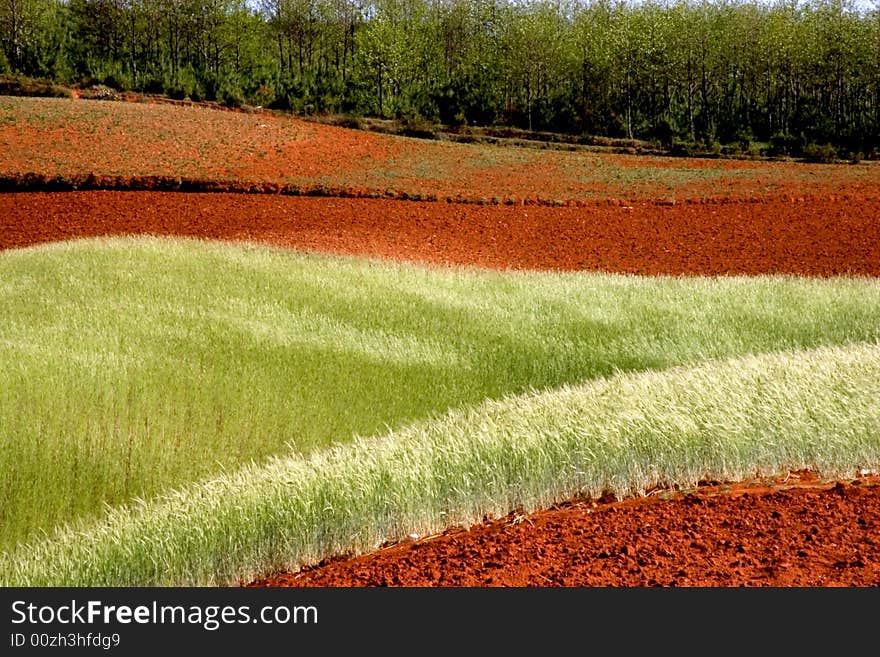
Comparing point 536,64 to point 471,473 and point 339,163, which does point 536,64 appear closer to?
point 339,163

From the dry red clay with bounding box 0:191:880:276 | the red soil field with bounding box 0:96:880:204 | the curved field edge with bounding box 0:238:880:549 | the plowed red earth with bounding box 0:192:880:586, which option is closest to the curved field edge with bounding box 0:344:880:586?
the plowed red earth with bounding box 0:192:880:586

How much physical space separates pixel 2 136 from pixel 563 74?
3745 centimetres

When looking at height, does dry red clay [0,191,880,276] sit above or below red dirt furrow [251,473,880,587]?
above

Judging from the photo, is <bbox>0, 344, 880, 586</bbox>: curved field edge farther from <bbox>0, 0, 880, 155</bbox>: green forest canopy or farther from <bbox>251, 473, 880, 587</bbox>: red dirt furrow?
<bbox>0, 0, 880, 155</bbox>: green forest canopy

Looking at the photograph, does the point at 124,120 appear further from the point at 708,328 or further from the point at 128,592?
the point at 128,592

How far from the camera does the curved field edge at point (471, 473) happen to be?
4637 mm

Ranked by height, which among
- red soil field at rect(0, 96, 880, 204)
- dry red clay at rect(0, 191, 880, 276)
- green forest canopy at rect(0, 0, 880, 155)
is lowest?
dry red clay at rect(0, 191, 880, 276)

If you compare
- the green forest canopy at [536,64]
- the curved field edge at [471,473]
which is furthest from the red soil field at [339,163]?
the curved field edge at [471,473]

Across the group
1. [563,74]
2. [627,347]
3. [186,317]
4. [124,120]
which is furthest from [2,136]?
[563,74]

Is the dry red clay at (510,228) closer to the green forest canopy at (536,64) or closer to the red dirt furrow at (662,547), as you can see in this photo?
the red dirt furrow at (662,547)

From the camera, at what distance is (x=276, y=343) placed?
9.27 metres

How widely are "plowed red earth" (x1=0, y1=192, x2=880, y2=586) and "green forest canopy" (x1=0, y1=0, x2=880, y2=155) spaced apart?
25.4 metres

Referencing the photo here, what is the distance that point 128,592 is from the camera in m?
3.63

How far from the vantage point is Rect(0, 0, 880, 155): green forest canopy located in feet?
161
